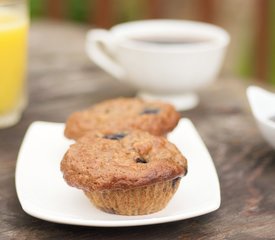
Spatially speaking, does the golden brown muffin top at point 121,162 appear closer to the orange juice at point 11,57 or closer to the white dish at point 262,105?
the white dish at point 262,105

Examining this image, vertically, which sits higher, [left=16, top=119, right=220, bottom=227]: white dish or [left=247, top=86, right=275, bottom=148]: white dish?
[left=247, top=86, right=275, bottom=148]: white dish

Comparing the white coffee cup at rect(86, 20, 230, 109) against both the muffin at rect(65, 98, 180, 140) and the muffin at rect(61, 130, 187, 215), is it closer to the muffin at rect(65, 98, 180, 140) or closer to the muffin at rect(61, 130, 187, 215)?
the muffin at rect(65, 98, 180, 140)

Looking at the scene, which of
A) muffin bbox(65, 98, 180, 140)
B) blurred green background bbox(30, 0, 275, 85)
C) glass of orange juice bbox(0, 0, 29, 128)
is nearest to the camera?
muffin bbox(65, 98, 180, 140)

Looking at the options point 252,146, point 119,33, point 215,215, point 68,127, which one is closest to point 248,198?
point 215,215

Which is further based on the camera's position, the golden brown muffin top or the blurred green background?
the blurred green background

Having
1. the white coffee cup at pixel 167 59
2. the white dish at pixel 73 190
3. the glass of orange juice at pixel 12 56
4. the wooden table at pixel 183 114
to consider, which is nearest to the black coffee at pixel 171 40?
the white coffee cup at pixel 167 59

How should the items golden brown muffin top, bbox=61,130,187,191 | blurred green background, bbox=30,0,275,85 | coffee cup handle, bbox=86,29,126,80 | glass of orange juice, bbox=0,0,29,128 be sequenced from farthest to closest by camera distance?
blurred green background, bbox=30,0,275,85 → coffee cup handle, bbox=86,29,126,80 → glass of orange juice, bbox=0,0,29,128 → golden brown muffin top, bbox=61,130,187,191

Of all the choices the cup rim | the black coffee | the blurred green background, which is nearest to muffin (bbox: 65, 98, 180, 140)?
the cup rim
